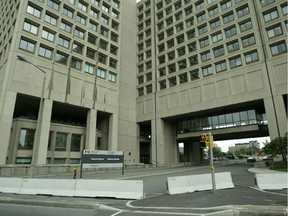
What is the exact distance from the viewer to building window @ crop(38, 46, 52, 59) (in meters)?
35.1

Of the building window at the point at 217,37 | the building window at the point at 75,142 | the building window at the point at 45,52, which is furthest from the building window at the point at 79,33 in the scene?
the building window at the point at 217,37

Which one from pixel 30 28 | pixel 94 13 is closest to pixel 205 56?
pixel 94 13

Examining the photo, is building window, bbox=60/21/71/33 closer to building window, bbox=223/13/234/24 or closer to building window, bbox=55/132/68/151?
building window, bbox=55/132/68/151

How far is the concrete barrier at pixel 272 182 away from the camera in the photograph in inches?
526

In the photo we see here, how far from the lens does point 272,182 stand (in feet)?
44.2

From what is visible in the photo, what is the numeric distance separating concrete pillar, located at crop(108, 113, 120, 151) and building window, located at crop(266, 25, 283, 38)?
30768 mm

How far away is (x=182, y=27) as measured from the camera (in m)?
47.1

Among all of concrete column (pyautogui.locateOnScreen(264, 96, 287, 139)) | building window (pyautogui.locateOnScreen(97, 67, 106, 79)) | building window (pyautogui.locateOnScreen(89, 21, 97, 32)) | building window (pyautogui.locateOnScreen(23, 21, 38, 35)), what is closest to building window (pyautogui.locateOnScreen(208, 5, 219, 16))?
concrete column (pyautogui.locateOnScreen(264, 96, 287, 139))

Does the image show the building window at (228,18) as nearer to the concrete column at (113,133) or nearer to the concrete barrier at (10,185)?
the concrete column at (113,133)

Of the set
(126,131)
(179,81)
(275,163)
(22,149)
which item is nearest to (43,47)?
(22,149)

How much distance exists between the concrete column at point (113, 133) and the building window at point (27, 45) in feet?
60.7

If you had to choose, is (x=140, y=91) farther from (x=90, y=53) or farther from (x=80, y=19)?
(x=80, y=19)

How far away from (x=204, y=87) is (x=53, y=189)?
3261cm

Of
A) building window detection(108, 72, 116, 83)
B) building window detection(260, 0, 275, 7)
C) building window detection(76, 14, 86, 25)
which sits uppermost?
building window detection(76, 14, 86, 25)
